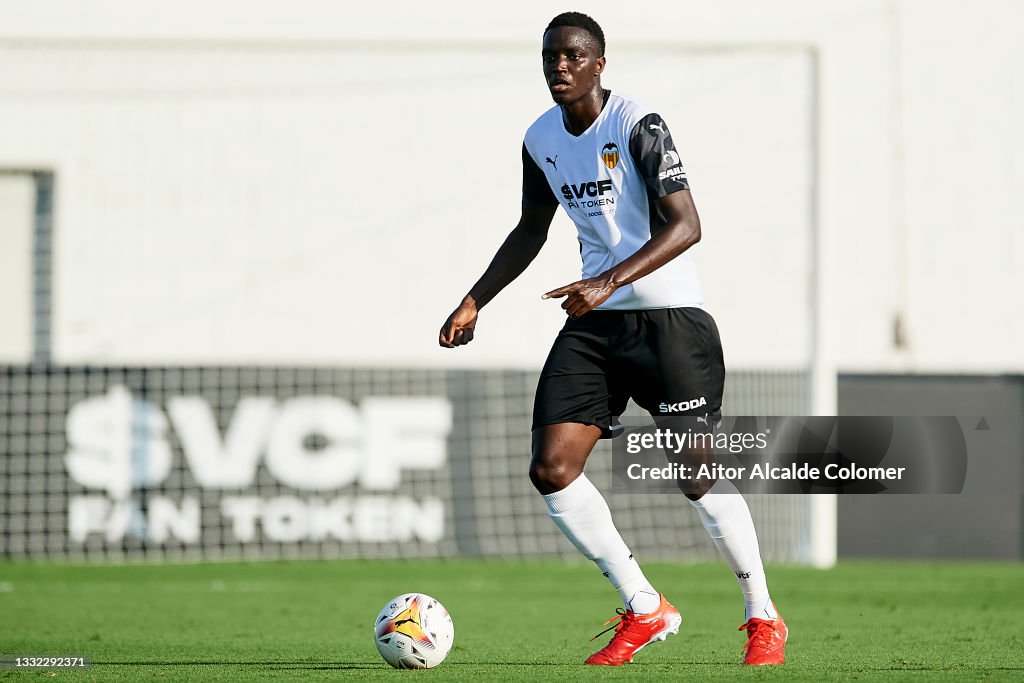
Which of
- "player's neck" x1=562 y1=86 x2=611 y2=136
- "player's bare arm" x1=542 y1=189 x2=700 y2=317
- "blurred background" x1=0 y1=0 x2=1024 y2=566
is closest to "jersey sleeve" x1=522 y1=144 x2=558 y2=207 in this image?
"player's neck" x1=562 y1=86 x2=611 y2=136

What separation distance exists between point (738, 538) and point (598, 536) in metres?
0.47

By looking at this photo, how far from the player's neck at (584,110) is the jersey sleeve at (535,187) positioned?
0.28 metres

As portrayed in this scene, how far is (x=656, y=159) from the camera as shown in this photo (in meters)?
4.84

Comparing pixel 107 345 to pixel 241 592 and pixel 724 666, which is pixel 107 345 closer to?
pixel 241 592

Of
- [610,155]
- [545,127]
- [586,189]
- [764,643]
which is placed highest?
[545,127]

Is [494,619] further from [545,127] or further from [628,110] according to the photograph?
[628,110]

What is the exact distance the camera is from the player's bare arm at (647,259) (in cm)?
459

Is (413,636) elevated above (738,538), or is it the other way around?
(738,538)

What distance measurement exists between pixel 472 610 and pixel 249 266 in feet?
17.9

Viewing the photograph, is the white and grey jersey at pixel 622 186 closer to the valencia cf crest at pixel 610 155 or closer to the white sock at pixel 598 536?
the valencia cf crest at pixel 610 155

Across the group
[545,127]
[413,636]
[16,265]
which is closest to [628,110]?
[545,127]

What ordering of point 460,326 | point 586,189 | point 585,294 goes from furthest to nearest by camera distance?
point 460,326 < point 586,189 < point 585,294

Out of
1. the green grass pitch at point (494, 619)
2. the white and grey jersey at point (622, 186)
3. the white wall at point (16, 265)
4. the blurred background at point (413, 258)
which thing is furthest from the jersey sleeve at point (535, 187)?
the white wall at point (16, 265)

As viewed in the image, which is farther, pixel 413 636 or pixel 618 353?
pixel 618 353
